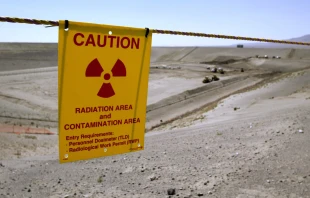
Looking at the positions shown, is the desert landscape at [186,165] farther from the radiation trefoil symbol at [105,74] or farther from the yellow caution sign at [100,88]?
the radiation trefoil symbol at [105,74]

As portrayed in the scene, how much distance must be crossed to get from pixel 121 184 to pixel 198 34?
207 inches

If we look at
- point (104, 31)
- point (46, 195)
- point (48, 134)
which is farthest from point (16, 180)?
point (48, 134)

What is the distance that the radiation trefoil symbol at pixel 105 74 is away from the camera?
3227 mm

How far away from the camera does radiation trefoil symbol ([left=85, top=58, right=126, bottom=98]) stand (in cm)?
323

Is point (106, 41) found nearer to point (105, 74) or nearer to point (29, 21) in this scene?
point (105, 74)

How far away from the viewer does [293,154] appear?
8211 millimetres

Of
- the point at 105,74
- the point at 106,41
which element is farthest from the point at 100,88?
the point at 106,41

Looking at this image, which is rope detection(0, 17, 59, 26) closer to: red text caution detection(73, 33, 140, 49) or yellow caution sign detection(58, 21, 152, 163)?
yellow caution sign detection(58, 21, 152, 163)

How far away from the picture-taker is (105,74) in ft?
10.9

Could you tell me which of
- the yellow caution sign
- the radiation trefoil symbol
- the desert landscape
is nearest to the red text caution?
the yellow caution sign

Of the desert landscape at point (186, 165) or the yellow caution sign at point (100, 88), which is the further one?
the desert landscape at point (186, 165)

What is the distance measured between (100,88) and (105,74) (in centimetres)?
15

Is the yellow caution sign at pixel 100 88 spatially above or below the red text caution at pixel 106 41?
below

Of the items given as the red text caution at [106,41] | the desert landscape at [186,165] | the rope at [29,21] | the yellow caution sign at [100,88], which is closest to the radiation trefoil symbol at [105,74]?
the yellow caution sign at [100,88]
